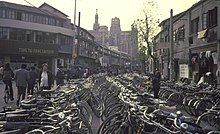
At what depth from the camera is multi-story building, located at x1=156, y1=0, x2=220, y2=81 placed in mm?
21938

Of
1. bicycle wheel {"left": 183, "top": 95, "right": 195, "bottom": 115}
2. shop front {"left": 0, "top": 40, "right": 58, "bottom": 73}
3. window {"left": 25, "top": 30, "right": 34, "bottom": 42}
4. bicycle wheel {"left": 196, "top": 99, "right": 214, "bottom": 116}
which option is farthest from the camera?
window {"left": 25, "top": 30, "right": 34, "bottom": 42}

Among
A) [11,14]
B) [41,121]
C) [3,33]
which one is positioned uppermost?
[11,14]

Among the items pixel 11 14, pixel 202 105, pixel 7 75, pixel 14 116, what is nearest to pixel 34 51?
pixel 11 14

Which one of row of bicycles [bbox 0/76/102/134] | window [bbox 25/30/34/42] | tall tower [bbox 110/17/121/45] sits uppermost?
tall tower [bbox 110/17/121/45]

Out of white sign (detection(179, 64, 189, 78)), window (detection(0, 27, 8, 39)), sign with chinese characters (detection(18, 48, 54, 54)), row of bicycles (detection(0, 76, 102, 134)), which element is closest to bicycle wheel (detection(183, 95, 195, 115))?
row of bicycles (detection(0, 76, 102, 134))

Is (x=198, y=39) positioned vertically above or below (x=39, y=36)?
below

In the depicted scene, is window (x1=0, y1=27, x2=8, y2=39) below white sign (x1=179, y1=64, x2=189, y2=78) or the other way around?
the other way around

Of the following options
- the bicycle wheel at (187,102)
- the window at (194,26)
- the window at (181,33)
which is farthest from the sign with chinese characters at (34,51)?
the bicycle wheel at (187,102)

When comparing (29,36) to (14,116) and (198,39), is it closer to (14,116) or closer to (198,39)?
(198,39)

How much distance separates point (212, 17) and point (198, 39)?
11.2ft

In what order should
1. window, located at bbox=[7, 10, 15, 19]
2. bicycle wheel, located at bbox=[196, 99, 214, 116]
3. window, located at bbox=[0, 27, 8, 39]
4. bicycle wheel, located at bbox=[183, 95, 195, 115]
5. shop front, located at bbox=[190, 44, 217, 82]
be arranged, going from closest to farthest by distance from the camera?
bicycle wheel, located at bbox=[196, 99, 214, 116] < bicycle wheel, located at bbox=[183, 95, 195, 115] < shop front, located at bbox=[190, 44, 217, 82] < window, located at bbox=[0, 27, 8, 39] < window, located at bbox=[7, 10, 15, 19]

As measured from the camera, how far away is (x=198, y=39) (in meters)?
25.9

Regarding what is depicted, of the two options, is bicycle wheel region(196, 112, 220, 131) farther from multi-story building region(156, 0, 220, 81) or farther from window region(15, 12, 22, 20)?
window region(15, 12, 22, 20)

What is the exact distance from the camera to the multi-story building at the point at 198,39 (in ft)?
72.0
